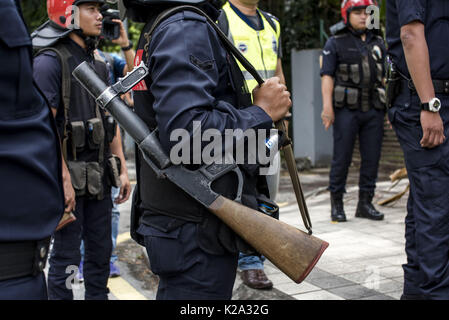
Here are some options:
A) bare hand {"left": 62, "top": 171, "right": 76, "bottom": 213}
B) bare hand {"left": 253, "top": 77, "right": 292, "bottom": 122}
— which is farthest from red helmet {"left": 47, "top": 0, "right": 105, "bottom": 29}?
bare hand {"left": 253, "top": 77, "right": 292, "bottom": 122}

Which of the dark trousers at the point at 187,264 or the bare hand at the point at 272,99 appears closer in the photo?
the dark trousers at the point at 187,264

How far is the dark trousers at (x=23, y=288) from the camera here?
5.10 ft

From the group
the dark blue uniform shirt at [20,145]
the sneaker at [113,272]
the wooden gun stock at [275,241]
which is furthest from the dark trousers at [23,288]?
the sneaker at [113,272]

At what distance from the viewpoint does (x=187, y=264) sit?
6.61ft

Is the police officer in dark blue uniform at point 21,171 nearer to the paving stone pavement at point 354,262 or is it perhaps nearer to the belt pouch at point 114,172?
the belt pouch at point 114,172

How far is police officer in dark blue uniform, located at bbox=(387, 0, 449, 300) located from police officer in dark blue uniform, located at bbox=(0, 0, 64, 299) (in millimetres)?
2099

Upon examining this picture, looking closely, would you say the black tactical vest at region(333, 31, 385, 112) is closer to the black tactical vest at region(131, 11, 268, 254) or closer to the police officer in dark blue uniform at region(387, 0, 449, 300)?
the police officer in dark blue uniform at region(387, 0, 449, 300)

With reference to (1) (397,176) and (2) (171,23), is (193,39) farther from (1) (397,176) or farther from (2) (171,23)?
(1) (397,176)

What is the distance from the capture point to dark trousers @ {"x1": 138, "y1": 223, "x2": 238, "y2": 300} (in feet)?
6.61

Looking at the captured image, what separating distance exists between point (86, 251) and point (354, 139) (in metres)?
3.33

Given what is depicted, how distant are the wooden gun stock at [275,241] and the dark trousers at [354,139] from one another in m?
3.97

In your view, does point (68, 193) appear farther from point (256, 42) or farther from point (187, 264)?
point (256, 42)

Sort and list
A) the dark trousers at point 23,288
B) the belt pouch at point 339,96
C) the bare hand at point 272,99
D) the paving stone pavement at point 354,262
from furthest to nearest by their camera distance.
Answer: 1. the belt pouch at point 339,96
2. the paving stone pavement at point 354,262
3. the bare hand at point 272,99
4. the dark trousers at point 23,288
